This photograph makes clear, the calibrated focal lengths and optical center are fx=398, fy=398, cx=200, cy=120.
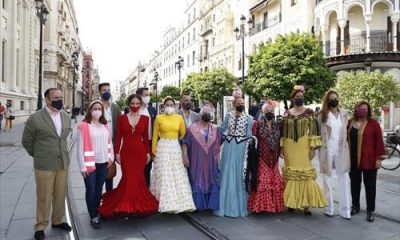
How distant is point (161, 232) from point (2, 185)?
5.04m

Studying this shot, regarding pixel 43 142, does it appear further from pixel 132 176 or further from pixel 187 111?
pixel 187 111

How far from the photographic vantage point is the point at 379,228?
19.2ft

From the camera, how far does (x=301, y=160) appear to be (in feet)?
21.0

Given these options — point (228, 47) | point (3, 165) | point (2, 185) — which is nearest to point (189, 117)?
point (2, 185)

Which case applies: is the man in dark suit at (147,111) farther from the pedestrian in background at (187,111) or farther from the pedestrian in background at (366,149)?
the pedestrian in background at (366,149)

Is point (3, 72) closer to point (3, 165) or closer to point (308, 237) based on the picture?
point (3, 165)

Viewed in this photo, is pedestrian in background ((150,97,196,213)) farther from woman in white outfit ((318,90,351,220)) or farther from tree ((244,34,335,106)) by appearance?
tree ((244,34,335,106))

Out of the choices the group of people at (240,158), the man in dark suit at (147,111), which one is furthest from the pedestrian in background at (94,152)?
the man in dark suit at (147,111)

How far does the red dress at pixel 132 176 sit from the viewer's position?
19.4 feet

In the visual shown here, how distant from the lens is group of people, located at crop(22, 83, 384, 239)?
239 inches

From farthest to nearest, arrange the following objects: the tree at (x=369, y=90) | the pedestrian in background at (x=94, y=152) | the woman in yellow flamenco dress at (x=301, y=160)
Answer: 1. the tree at (x=369, y=90)
2. the woman in yellow flamenco dress at (x=301, y=160)
3. the pedestrian in background at (x=94, y=152)

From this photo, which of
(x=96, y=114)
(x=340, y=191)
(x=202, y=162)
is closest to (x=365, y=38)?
(x=340, y=191)

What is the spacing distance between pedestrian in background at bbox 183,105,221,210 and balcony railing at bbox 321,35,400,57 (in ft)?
75.6

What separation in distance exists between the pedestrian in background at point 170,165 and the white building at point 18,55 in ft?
78.7
